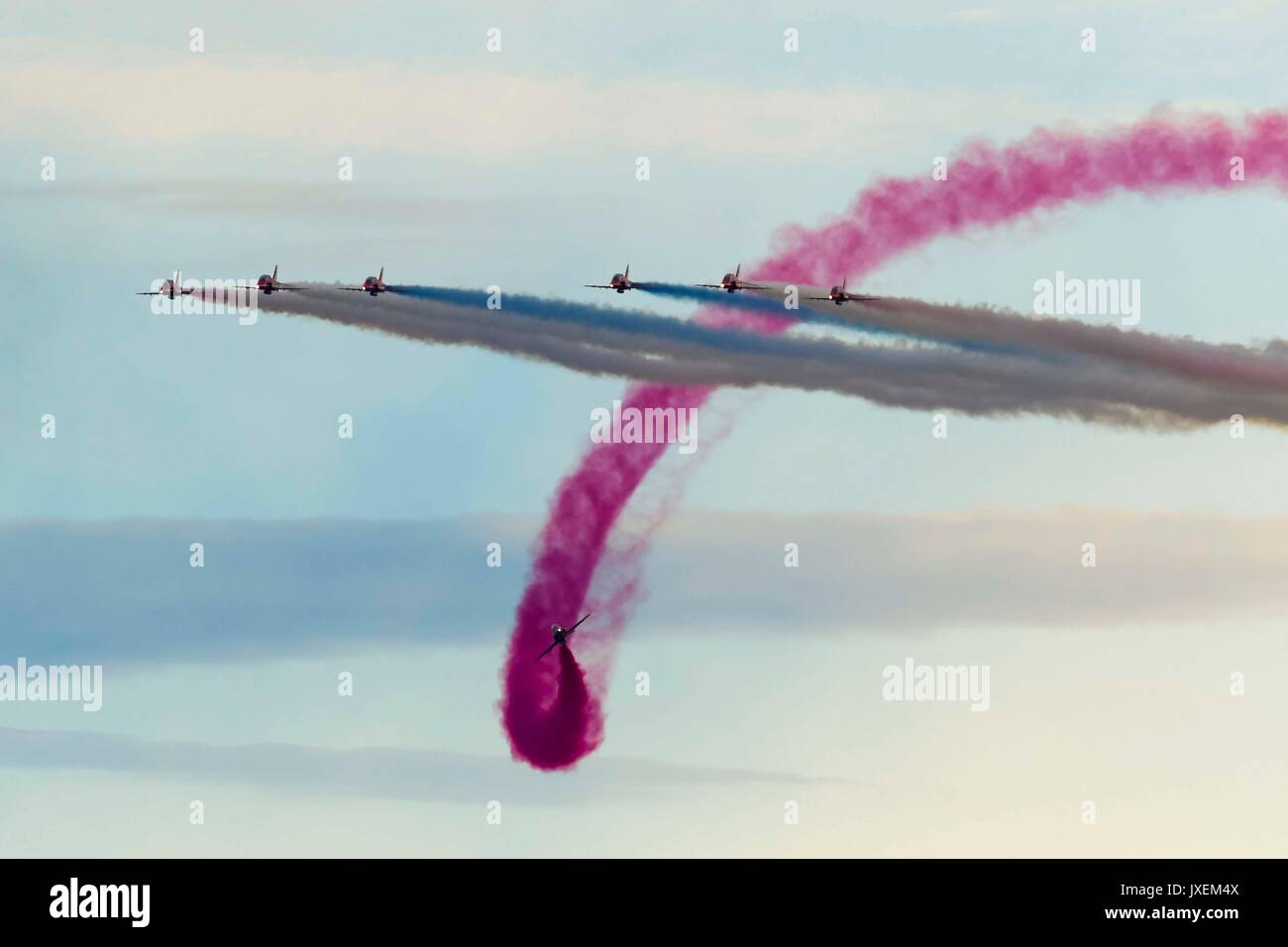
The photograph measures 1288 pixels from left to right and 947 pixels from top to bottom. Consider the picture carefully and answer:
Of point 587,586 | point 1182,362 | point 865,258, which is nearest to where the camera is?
point 1182,362

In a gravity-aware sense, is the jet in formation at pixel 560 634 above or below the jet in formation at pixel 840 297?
below

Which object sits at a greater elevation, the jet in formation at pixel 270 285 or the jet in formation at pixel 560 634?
the jet in formation at pixel 270 285

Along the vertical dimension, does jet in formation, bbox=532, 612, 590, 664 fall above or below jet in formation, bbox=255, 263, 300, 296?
below

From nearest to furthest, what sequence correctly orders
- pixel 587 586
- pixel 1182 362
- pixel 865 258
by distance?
pixel 1182 362 → pixel 865 258 → pixel 587 586

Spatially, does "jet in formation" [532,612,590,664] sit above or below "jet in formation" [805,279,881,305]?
below
